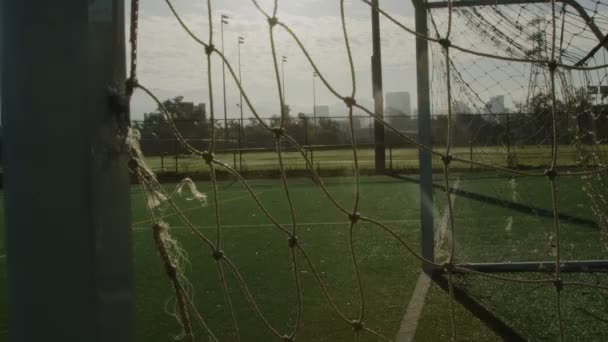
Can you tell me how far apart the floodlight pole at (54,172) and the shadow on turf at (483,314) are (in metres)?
2.62

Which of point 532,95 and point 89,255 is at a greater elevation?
point 532,95

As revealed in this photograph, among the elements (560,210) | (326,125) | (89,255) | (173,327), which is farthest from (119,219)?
(326,125)

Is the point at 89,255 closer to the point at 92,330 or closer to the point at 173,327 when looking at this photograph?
the point at 92,330

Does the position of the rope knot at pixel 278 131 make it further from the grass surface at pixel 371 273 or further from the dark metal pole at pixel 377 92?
the dark metal pole at pixel 377 92

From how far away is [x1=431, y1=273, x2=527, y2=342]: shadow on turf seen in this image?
3.10 metres

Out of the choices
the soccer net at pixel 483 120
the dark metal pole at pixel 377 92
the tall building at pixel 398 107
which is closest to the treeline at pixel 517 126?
the soccer net at pixel 483 120

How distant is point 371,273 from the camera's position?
457 cm

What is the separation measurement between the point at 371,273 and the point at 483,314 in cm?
124

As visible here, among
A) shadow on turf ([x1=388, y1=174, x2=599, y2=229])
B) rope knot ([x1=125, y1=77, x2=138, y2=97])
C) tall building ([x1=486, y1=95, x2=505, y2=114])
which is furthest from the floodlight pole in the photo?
shadow on turf ([x1=388, y1=174, x2=599, y2=229])

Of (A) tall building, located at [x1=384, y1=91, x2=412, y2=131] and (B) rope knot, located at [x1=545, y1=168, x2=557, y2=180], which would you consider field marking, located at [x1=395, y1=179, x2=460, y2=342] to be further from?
(A) tall building, located at [x1=384, y1=91, x2=412, y2=131]

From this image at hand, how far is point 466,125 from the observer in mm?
6141

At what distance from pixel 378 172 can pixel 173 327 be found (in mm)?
14822

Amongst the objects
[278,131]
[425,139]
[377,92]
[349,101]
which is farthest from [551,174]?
[377,92]

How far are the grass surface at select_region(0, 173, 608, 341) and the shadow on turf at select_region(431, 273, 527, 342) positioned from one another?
0.11ft
